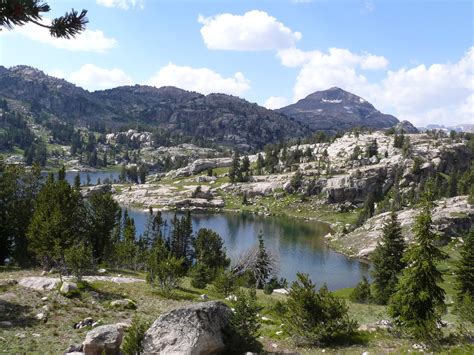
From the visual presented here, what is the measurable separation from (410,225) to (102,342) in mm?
119652

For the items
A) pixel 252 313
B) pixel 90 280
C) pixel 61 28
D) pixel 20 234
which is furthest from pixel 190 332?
pixel 20 234

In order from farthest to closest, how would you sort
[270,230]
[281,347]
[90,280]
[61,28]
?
[270,230], [90,280], [281,347], [61,28]

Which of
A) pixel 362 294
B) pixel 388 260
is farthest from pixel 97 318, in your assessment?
pixel 362 294

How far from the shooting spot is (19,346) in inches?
929

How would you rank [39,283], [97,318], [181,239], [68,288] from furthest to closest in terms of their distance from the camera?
[181,239]
[39,283]
[68,288]
[97,318]

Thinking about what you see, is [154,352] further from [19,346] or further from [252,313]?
[19,346]

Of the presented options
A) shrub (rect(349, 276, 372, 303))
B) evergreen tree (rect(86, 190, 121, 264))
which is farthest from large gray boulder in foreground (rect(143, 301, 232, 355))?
evergreen tree (rect(86, 190, 121, 264))

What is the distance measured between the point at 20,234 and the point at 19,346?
55.8 meters

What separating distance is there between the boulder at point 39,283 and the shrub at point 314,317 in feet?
82.3

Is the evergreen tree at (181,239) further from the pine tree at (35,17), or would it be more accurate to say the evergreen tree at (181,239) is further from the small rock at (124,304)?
the pine tree at (35,17)

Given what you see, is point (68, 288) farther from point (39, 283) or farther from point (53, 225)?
point (53, 225)

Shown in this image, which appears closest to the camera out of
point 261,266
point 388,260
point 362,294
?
point 388,260

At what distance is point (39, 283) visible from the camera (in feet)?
129

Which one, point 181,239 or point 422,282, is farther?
point 181,239
